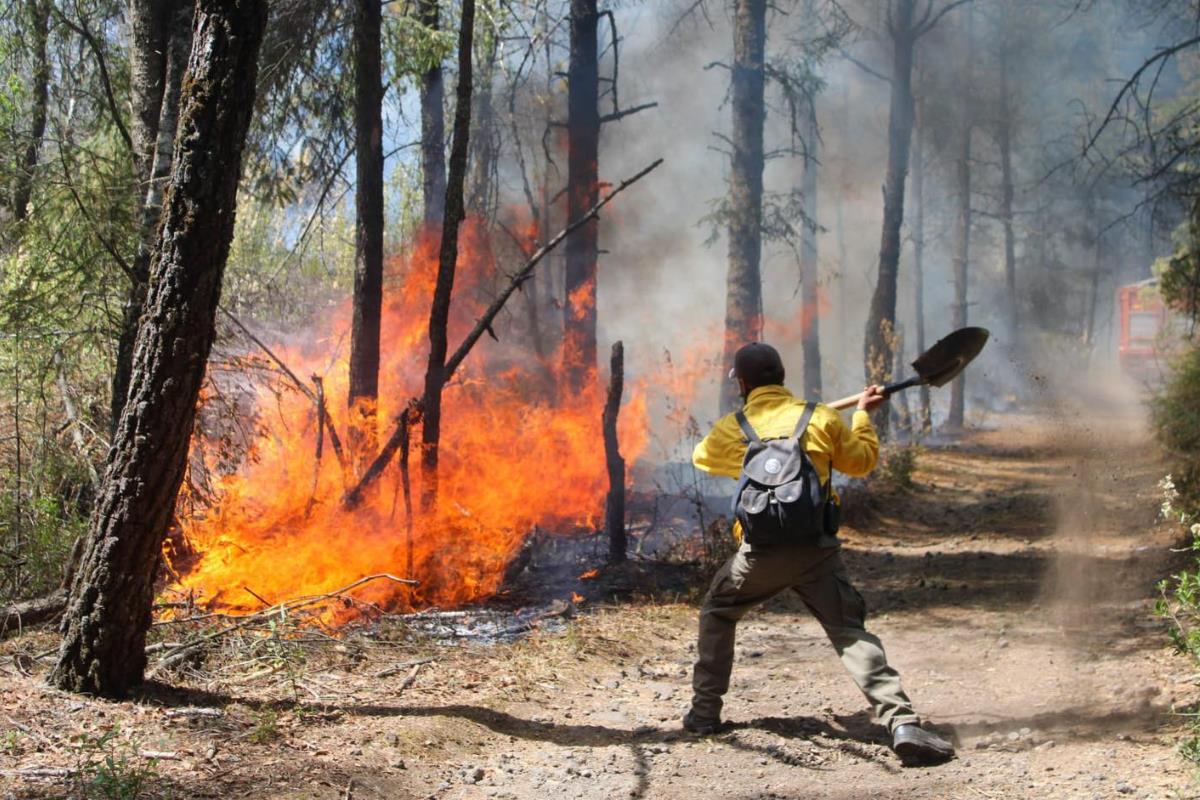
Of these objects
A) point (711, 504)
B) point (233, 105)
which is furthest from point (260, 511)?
point (711, 504)

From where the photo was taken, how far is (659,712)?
19.5 ft

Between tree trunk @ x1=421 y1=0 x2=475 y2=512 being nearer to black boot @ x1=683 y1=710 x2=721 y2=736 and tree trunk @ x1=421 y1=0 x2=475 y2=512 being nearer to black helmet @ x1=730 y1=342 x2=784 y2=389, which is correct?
black boot @ x1=683 y1=710 x2=721 y2=736

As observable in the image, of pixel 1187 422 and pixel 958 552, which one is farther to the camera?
pixel 1187 422

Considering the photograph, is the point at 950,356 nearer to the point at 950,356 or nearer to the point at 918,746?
the point at 950,356

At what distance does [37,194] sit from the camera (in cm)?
803

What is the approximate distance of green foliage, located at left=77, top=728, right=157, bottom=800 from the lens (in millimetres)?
3855

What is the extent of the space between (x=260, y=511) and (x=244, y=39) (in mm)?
4902

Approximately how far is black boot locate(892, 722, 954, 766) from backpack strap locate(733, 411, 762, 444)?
153cm

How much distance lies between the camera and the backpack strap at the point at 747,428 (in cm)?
510

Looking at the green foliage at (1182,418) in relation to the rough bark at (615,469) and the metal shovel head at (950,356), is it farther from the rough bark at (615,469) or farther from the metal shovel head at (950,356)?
the metal shovel head at (950,356)

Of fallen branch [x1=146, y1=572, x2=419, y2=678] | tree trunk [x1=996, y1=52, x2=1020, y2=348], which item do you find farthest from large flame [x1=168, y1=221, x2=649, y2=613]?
tree trunk [x1=996, y1=52, x2=1020, y2=348]

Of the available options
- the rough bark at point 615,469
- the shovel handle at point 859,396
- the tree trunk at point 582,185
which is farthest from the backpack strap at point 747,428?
the tree trunk at point 582,185

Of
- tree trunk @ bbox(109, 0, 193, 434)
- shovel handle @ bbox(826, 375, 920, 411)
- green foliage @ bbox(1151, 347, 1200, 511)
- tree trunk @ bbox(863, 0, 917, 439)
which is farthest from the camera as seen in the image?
tree trunk @ bbox(863, 0, 917, 439)

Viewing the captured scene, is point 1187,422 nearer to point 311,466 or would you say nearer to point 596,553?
point 596,553
